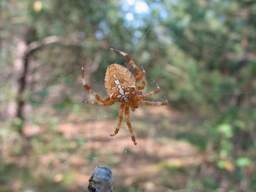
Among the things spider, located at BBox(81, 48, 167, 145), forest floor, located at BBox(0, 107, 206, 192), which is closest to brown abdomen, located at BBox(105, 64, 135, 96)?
A: spider, located at BBox(81, 48, 167, 145)

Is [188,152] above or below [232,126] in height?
above

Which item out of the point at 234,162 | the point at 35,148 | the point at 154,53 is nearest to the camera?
the point at 234,162

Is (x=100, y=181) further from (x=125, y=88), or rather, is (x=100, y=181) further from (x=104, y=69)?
(x=104, y=69)

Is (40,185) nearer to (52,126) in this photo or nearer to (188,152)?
(52,126)

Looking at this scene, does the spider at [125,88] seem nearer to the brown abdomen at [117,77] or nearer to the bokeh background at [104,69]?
the brown abdomen at [117,77]

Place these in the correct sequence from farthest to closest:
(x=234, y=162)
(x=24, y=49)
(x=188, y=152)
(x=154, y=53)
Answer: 1. (x=188, y=152)
2. (x=24, y=49)
3. (x=154, y=53)
4. (x=234, y=162)

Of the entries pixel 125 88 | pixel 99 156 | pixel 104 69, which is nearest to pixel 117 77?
pixel 125 88

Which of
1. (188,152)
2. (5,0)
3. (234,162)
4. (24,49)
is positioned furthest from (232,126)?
(188,152)
